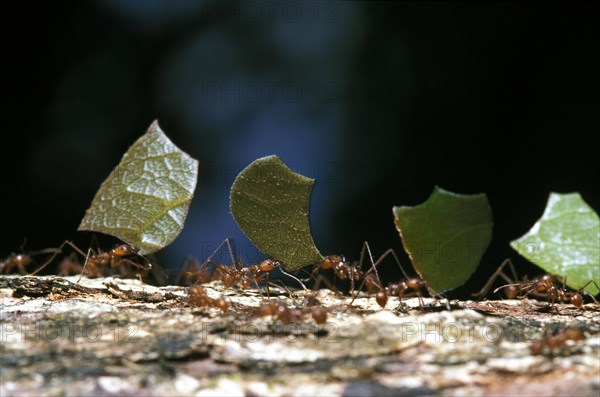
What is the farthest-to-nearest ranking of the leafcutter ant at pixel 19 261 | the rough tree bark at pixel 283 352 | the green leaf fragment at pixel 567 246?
the leafcutter ant at pixel 19 261 < the green leaf fragment at pixel 567 246 < the rough tree bark at pixel 283 352

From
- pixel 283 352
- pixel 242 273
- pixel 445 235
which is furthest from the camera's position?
pixel 242 273

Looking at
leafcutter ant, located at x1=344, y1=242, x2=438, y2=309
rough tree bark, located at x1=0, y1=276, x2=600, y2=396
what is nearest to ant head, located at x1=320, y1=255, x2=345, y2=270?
leafcutter ant, located at x1=344, y1=242, x2=438, y2=309

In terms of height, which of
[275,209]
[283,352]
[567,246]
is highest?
[275,209]

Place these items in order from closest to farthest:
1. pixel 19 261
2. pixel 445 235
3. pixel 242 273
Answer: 1. pixel 445 235
2. pixel 242 273
3. pixel 19 261

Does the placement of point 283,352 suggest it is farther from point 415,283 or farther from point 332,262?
point 332,262

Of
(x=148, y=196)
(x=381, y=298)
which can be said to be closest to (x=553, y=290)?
(x=381, y=298)

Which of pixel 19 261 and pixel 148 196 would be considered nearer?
pixel 148 196

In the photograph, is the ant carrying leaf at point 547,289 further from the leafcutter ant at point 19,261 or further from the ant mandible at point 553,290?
the leafcutter ant at point 19,261

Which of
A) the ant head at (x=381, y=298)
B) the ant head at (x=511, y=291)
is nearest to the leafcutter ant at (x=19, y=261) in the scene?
the ant head at (x=381, y=298)
